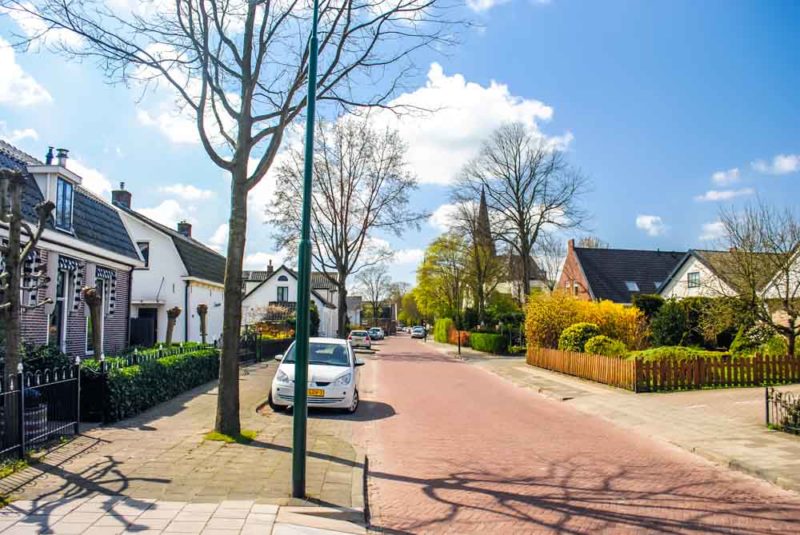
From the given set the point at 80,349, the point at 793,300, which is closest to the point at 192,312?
the point at 80,349

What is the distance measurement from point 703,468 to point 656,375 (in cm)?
908

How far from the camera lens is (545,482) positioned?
7.50 metres

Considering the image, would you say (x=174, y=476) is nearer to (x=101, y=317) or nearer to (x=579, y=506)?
(x=579, y=506)

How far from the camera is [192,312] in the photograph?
30359 millimetres

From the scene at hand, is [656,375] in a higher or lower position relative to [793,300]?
lower

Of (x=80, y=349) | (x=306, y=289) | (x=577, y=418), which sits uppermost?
(x=306, y=289)

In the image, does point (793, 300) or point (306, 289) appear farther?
point (793, 300)

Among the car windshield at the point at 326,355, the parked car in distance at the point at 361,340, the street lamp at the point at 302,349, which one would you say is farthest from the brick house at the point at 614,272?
the street lamp at the point at 302,349

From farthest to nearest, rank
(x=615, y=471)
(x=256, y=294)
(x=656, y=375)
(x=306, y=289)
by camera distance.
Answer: (x=256, y=294) < (x=656, y=375) < (x=615, y=471) < (x=306, y=289)

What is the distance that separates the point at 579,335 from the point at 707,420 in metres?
11.2

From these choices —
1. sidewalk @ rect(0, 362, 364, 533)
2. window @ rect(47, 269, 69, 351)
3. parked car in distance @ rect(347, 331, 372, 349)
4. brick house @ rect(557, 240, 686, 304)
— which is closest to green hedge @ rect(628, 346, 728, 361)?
sidewalk @ rect(0, 362, 364, 533)

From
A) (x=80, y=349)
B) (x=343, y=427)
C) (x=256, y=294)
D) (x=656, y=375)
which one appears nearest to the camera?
(x=343, y=427)

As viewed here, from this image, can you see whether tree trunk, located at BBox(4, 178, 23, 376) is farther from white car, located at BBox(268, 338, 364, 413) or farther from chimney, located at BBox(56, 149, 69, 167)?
chimney, located at BBox(56, 149, 69, 167)

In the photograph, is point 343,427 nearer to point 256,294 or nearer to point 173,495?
point 173,495
